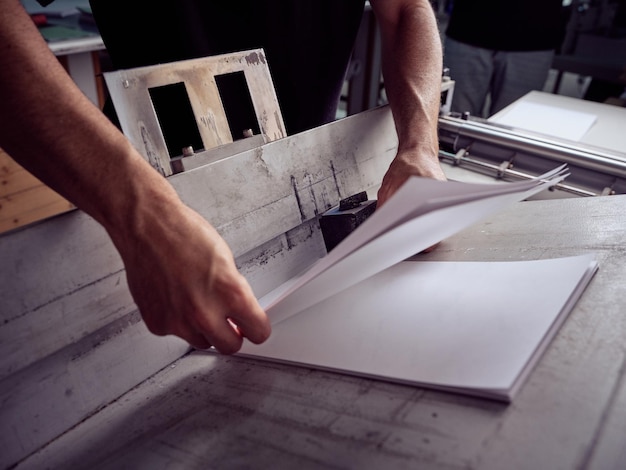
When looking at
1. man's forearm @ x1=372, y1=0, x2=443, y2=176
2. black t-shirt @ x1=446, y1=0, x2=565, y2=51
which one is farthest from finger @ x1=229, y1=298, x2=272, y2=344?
black t-shirt @ x1=446, y1=0, x2=565, y2=51

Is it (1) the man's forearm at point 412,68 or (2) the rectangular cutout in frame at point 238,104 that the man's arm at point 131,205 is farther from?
(1) the man's forearm at point 412,68

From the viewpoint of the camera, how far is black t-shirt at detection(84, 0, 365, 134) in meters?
1.07

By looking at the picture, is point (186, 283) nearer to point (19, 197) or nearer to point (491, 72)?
point (19, 197)

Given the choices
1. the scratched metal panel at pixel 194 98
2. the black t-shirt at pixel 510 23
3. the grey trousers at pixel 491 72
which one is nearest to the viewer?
the scratched metal panel at pixel 194 98

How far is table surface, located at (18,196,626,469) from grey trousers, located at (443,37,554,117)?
6.75 feet

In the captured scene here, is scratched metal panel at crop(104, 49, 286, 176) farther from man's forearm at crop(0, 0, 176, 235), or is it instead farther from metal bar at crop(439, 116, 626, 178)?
metal bar at crop(439, 116, 626, 178)

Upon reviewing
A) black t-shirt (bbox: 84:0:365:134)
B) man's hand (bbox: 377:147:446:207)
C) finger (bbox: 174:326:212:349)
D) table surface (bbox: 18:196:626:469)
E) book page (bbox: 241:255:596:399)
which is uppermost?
black t-shirt (bbox: 84:0:365:134)

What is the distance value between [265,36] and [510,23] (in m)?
1.57

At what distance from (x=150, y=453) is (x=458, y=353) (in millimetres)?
312

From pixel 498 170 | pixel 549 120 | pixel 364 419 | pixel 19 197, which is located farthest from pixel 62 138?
pixel 19 197

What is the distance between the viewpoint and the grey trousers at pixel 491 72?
2400mm

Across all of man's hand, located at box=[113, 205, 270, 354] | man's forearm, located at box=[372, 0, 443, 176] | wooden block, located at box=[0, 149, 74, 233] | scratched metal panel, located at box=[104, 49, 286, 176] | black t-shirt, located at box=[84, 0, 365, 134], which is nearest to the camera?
man's hand, located at box=[113, 205, 270, 354]

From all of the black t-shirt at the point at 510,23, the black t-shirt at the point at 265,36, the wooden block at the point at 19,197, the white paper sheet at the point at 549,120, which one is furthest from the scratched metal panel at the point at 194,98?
the black t-shirt at the point at 510,23

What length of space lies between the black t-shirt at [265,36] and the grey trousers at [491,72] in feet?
4.54
